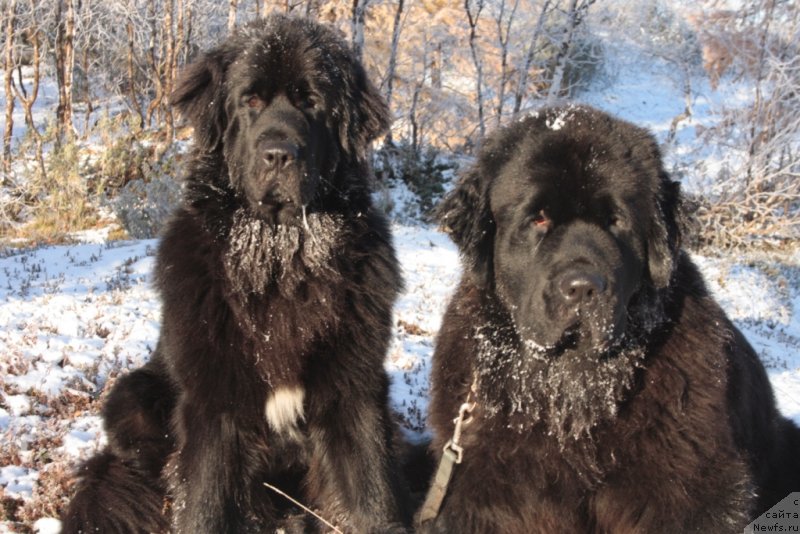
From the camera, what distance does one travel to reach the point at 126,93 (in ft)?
62.2

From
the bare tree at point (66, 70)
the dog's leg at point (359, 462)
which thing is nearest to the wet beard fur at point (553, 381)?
the dog's leg at point (359, 462)

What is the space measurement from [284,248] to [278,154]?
46 centimetres

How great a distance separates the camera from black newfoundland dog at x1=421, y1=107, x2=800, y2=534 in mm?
2271

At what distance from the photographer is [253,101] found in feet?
10.4

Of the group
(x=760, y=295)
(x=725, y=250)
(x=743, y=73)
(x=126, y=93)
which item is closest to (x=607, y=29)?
(x=743, y=73)

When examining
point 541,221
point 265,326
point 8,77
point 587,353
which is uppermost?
point 541,221

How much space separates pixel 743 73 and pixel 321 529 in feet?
37.4

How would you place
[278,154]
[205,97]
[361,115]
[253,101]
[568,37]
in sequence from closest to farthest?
[278,154]
[253,101]
[205,97]
[361,115]
[568,37]

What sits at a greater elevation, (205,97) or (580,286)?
(205,97)

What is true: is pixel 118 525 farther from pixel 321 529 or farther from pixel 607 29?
pixel 607 29

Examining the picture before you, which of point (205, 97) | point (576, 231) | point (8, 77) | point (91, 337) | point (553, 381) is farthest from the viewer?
point (8, 77)

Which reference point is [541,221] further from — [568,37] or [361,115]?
[568,37]

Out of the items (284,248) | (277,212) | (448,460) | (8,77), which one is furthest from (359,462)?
(8,77)

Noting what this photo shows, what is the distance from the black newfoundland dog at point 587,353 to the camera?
7.45 feet
